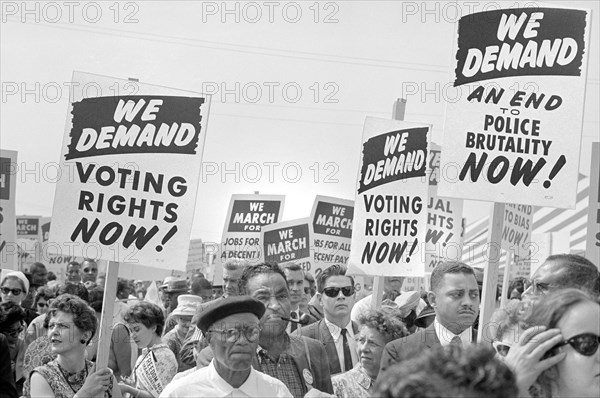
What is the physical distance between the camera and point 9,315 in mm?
8641

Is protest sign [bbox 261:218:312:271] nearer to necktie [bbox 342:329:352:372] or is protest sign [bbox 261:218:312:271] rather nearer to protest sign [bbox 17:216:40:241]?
necktie [bbox 342:329:352:372]

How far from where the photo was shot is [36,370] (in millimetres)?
6387

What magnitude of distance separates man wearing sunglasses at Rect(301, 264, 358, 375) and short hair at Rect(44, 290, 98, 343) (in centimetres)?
205

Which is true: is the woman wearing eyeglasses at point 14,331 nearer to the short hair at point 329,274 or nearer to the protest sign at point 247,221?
the short hair at point 329,274

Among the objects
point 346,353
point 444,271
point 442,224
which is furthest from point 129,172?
point 442,224

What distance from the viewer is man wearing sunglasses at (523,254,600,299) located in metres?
5.17

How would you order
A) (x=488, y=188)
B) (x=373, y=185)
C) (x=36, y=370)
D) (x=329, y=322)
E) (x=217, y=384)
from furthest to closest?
(x=373, y=185), (x=329, y=322), (x=488, y=188), (x=36, y=370), (x=217, y=384)

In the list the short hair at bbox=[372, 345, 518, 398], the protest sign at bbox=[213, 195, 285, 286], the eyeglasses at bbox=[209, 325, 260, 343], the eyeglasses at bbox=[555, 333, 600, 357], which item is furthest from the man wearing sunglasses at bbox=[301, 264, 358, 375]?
the protest sign at bbox=[213, 195, 285, 286]

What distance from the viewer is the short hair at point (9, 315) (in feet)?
28.2

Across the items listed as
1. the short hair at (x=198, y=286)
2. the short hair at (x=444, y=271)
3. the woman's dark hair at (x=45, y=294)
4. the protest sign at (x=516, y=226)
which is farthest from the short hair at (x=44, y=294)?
the short hair at (x=444, y=271)

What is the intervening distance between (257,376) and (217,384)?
239mm

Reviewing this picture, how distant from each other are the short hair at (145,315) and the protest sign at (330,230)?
6.70 meters

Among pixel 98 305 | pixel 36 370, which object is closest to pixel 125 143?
pixel 36 370

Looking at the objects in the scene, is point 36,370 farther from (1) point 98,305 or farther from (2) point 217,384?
(1) point 98,305
